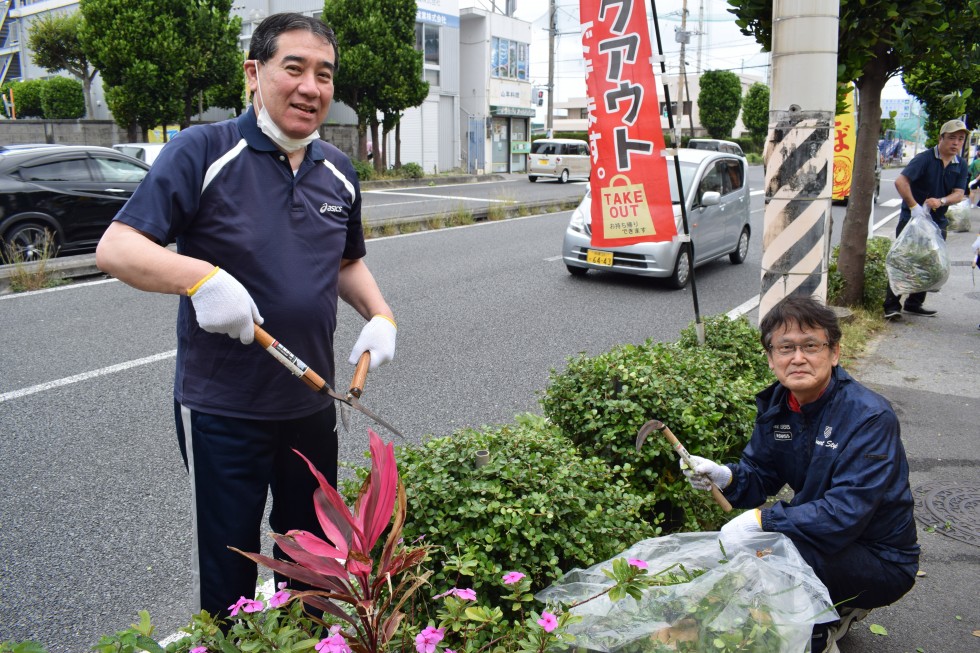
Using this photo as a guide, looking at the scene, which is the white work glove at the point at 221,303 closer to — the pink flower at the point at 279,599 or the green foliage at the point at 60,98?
the pink flower at the point at 279,599

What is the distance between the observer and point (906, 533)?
8.70 feet

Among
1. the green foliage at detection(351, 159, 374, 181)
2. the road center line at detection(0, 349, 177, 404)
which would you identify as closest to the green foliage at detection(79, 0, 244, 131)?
the green foliage at detection(351, 159, 374, 181)

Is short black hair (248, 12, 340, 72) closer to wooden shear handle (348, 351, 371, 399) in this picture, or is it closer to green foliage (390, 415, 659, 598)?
wooden shear handle (348, 351, 371, 399)

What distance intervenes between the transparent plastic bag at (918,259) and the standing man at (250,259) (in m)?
7.33

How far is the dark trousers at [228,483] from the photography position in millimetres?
2156

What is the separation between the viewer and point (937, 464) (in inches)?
185

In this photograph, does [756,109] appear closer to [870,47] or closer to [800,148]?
[870,47]

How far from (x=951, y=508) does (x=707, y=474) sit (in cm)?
207

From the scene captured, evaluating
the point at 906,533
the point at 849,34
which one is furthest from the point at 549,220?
the point at 906,533

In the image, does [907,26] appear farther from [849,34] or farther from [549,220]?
[549,220]

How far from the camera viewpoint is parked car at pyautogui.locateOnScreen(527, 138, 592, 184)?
34.8 meters

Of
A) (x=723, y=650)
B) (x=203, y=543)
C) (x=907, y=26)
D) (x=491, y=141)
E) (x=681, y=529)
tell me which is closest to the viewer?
(x=723, y=650)

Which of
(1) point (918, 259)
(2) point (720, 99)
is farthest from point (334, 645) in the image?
(2) point (720, 99)

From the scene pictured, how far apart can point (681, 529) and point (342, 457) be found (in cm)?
221
